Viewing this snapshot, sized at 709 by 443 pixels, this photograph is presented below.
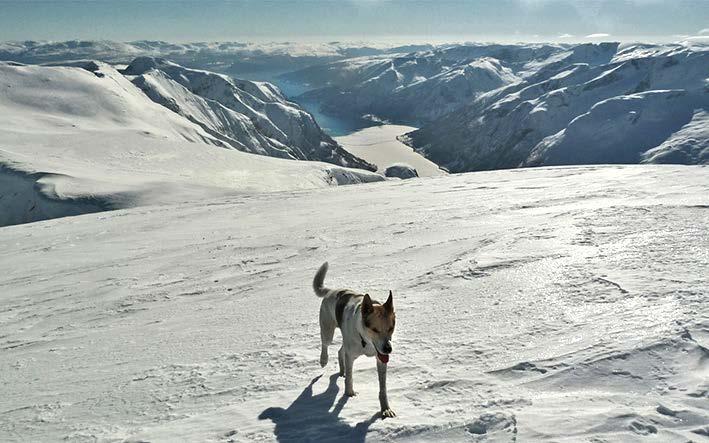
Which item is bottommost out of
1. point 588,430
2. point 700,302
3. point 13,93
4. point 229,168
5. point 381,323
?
point 588,430

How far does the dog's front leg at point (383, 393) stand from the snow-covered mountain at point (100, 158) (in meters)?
27.2

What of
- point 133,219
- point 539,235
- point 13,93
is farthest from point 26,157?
point 539,235

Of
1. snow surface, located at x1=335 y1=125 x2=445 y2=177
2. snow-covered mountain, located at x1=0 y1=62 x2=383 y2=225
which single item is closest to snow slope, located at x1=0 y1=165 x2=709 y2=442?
snow-covered mountain, located at x1=0 y1=62 x2=383 y2=225

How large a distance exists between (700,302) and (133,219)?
19.0 metres

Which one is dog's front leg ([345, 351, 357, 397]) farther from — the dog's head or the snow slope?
the dog's head

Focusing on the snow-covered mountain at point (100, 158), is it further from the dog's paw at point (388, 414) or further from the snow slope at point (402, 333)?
the dog's paw at point (388, 414)

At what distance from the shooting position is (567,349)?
5727 mm

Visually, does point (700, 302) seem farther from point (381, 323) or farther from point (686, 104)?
point (686, 104)

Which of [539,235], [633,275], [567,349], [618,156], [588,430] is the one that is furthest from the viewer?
[618,156]

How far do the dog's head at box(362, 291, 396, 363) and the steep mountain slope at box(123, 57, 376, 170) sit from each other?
Result: 4297 inches

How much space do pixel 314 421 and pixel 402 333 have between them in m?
2.10

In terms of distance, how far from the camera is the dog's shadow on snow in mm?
4641

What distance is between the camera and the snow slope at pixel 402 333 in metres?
4.77

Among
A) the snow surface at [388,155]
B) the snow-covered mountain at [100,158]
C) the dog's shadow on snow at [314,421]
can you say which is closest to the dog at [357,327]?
the dog's shadow on snow at [314,421]
